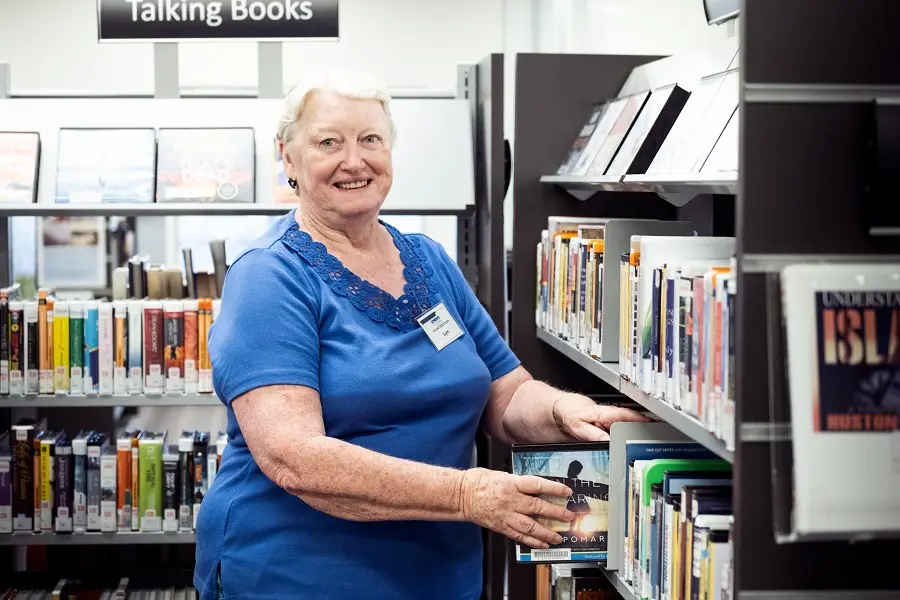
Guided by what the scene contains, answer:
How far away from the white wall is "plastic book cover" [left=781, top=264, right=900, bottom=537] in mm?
6403

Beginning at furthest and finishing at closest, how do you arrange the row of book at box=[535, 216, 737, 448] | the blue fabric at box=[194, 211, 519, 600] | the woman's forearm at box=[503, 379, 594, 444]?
1. the woman's forearm at box=[503, 379, 594, 444]
2. the blue fabric at box=[194, 211, 519, 600]
3. the row of book at box=[535, 216, 737, 448]

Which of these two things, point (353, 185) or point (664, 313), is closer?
point (664, 313)

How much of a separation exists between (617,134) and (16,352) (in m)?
2.16

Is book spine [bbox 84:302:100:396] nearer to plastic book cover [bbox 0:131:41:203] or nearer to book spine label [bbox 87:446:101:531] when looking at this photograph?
book spine label [bbox 87:446:101:531]

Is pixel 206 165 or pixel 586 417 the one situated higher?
pixel 206 165

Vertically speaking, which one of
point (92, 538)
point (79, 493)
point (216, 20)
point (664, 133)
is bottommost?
point (92, 538)

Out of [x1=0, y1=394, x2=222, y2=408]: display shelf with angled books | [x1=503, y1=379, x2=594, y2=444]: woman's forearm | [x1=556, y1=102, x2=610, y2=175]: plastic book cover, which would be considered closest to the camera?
[x1=503, y1=379, x2=594, y2=444]: woman's forearm

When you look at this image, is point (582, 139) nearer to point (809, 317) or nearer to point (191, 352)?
point (191, 352)

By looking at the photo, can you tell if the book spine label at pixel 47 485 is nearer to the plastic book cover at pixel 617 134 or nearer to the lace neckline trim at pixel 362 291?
the lace neckline trim at pixel 362 291

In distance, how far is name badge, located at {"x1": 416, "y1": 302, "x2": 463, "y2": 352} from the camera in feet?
Answer: 7.09

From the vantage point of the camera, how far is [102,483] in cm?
363

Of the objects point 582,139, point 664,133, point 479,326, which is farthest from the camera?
point 582,139

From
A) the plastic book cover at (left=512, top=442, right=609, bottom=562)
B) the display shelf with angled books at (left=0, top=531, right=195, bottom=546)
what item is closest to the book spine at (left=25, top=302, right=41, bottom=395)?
the display shelf with angled books at (left=0, top=531, right=195, bottom=546)

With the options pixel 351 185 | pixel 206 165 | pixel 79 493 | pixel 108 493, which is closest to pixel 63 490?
pixel 79 493
